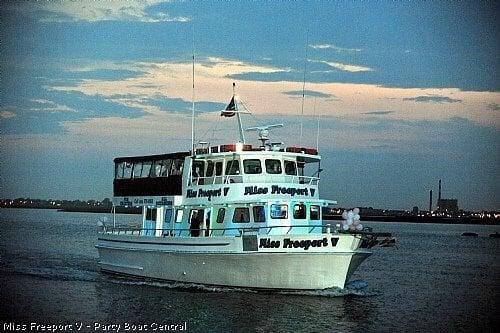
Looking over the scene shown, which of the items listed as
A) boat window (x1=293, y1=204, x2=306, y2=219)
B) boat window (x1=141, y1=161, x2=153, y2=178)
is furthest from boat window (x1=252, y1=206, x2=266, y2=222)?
boat window (x1=141, y1=161, x2=153, y2=178)

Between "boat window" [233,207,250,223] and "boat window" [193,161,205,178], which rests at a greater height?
"boat window" [193,161,205,178]

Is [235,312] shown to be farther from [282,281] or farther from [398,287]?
[398,287]

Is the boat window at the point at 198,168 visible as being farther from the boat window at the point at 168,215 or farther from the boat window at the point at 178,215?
the boat window at the point at 168,215

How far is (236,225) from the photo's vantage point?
30750mm

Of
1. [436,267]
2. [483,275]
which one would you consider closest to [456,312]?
[483,275]

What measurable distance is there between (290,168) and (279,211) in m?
2.81

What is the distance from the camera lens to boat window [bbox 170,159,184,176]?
110 ft

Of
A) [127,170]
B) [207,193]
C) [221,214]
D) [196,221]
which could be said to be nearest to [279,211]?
[221,214]

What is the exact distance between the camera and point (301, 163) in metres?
33.2

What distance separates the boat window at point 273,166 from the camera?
3173cm

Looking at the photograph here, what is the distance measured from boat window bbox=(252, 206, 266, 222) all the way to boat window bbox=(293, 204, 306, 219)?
Result: 145 centimetres

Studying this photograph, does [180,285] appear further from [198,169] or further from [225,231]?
[198,169]

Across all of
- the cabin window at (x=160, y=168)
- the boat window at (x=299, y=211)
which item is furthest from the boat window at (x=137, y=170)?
the boat window at (x=299, y=211)

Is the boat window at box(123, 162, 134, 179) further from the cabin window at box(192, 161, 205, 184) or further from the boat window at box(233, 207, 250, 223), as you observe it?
the boat window at box(233, 207, 250, 223)
